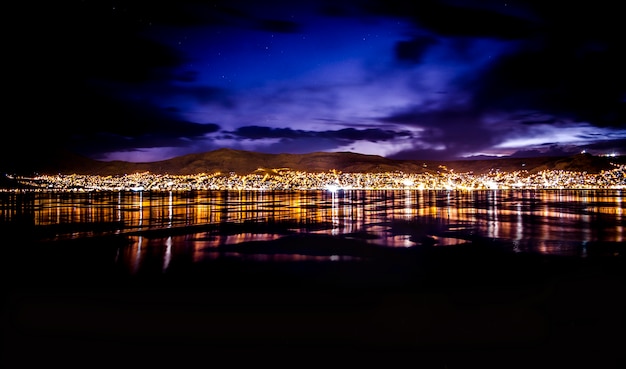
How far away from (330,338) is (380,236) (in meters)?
11.9

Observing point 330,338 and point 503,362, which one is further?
point 330,338

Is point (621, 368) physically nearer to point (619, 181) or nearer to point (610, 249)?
point (610, 249)

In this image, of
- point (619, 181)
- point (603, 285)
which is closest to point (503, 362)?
point (603, 285)

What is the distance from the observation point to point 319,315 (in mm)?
7242

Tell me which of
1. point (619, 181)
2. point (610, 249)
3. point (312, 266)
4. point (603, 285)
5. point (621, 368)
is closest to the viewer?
point (621, 368)

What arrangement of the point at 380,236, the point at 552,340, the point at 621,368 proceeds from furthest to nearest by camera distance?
1. the point at 380,236
2. the point at 552,340
3. the point at 621,368

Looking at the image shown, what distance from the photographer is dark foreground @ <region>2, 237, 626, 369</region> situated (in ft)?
→ 18.6

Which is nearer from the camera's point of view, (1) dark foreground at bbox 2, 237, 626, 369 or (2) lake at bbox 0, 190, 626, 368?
(1) dark foreground at bbox 2, 237, 626, 369

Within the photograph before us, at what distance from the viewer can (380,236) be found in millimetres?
17797

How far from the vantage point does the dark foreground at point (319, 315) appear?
5.68 m

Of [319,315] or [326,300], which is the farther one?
[326,300]

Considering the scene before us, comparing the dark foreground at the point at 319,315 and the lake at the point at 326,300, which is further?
the lake at the point at 326,300

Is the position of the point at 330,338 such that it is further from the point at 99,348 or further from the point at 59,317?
the point at 59,317

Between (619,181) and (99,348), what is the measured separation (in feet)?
738
